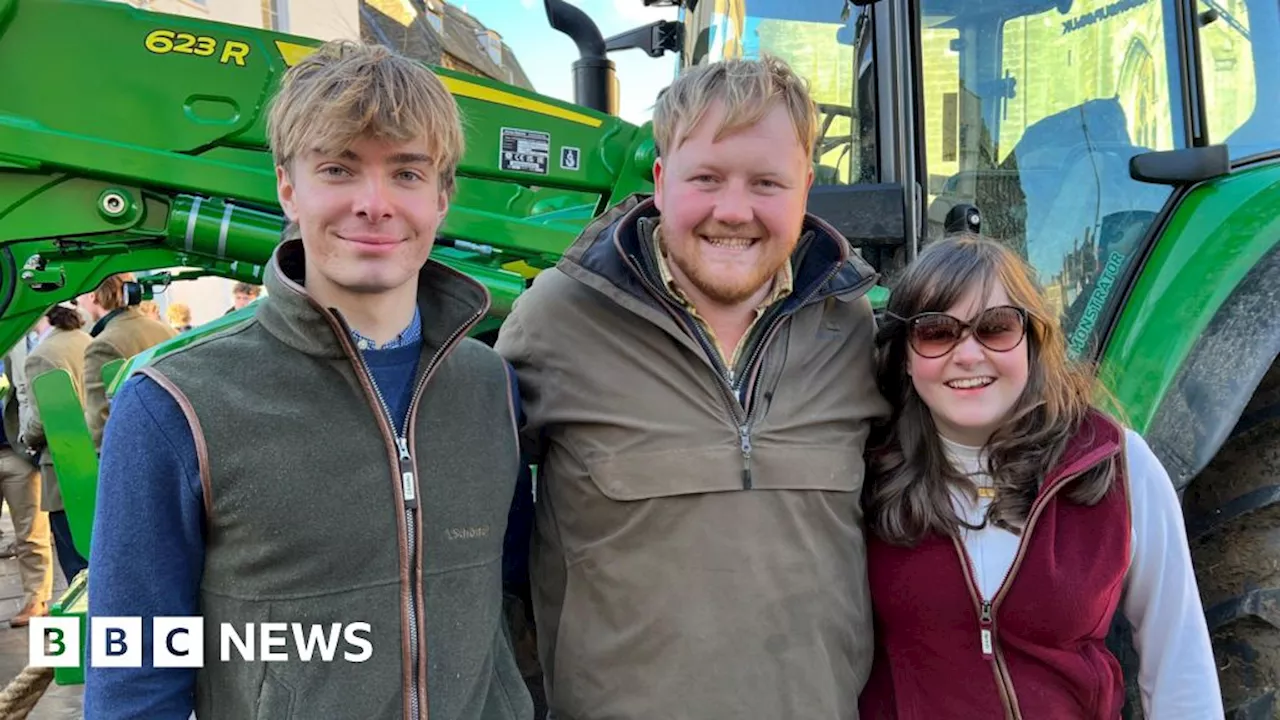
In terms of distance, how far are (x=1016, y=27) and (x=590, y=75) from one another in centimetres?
165

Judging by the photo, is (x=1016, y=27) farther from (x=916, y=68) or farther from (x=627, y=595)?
(x=627, y=595)

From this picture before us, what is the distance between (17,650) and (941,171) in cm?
497

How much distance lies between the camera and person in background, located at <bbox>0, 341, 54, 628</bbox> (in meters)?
5.28

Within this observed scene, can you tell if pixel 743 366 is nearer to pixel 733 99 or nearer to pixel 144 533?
pixel 733 99

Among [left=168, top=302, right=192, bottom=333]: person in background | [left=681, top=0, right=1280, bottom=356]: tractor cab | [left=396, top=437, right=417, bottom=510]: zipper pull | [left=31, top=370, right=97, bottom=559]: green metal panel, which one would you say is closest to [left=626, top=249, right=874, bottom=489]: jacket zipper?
[left=396, top=437, right=417, bottom=510]: zipper pull

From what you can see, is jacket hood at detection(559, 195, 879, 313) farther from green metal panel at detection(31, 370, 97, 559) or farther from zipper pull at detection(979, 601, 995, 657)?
green metal panel at detection(31, 370, 97, 559)

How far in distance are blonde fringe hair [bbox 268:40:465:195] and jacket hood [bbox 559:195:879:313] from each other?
0.36 metres

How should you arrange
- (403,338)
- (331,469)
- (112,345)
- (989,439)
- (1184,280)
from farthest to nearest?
(112,345), (1184,280), (989,439), (403,338), (331,469)

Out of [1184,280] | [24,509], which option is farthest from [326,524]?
[24,509]

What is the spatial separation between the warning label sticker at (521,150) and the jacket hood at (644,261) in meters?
1.37

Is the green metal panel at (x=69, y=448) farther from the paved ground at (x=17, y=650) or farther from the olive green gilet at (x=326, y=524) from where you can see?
the olive green gilet at (x=326, y=524)

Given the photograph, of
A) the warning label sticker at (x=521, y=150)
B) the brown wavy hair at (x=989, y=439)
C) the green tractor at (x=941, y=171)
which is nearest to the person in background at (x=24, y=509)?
the green tractor at (x=941, y=171)

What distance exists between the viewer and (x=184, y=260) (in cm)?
323

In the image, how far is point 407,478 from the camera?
1352 millimetres
